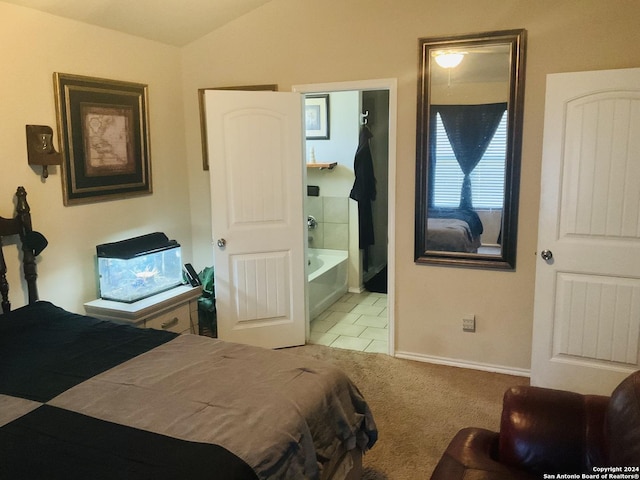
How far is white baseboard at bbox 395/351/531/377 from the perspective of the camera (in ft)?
11.7

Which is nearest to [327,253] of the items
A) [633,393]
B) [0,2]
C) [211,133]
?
[211,133]

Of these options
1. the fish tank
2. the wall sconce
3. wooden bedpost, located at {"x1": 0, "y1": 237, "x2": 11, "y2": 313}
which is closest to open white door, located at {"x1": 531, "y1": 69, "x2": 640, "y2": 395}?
the fish tank

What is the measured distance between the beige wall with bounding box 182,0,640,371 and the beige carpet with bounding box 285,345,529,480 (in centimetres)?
21

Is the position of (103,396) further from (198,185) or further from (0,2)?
(198,185)

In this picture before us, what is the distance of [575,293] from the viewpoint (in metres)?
3.12

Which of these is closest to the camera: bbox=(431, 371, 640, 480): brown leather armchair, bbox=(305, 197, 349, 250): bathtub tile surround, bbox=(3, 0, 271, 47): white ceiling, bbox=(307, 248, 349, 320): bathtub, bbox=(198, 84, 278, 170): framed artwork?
bbox=(431, 371, 640, 480): brown leather armchair

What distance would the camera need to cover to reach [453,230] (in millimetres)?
3627

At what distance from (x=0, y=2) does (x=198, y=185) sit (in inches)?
75.7

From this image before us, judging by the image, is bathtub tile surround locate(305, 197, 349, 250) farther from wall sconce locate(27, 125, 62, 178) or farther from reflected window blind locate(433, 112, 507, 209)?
wall sconce locate(27, 125, 62, 178)

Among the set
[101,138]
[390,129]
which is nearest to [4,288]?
[101,138]

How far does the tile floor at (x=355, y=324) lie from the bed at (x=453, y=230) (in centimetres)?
95

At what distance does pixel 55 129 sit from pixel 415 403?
108 inches

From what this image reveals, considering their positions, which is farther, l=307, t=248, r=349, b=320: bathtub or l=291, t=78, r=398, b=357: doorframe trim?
l=307, t=248, r=349, b=320: bathtub

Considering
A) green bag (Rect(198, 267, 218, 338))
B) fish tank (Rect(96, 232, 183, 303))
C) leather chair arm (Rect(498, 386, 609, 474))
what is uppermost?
A: fish tank (Rect(96, 232, 183, 303))
